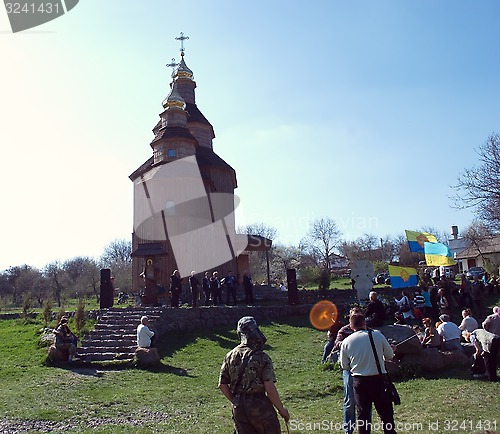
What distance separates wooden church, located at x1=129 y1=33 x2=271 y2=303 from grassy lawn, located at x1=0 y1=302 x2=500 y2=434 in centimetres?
1083

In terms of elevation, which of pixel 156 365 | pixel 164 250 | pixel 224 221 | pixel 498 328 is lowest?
pixel 156 365

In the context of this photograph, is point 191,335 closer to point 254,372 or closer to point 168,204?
point 168,204

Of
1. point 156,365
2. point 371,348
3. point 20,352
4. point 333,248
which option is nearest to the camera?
point 371,348

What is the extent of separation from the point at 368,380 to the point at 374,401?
0.24m

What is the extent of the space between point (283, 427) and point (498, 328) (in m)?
4.58

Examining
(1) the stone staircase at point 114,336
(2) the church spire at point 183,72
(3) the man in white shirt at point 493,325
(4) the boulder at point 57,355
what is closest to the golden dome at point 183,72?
(2) the church spire at point 183,72

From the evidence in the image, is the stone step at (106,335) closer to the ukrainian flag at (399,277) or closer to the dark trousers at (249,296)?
the dark trousers at (249,296)

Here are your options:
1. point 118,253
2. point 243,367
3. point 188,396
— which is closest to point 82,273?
point 118,253

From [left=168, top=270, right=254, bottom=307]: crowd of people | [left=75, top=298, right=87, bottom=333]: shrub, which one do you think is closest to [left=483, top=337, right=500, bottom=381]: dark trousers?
[left=168, top=270, right=254, bottom=307]: crowd of people

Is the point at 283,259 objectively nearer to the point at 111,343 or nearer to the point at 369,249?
the point at 369,249

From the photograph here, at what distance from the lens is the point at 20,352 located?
49.3 feet

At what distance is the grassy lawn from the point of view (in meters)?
7.14

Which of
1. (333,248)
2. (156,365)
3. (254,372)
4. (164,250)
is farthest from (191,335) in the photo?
(333,248)

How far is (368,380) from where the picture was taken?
17.8 ft
